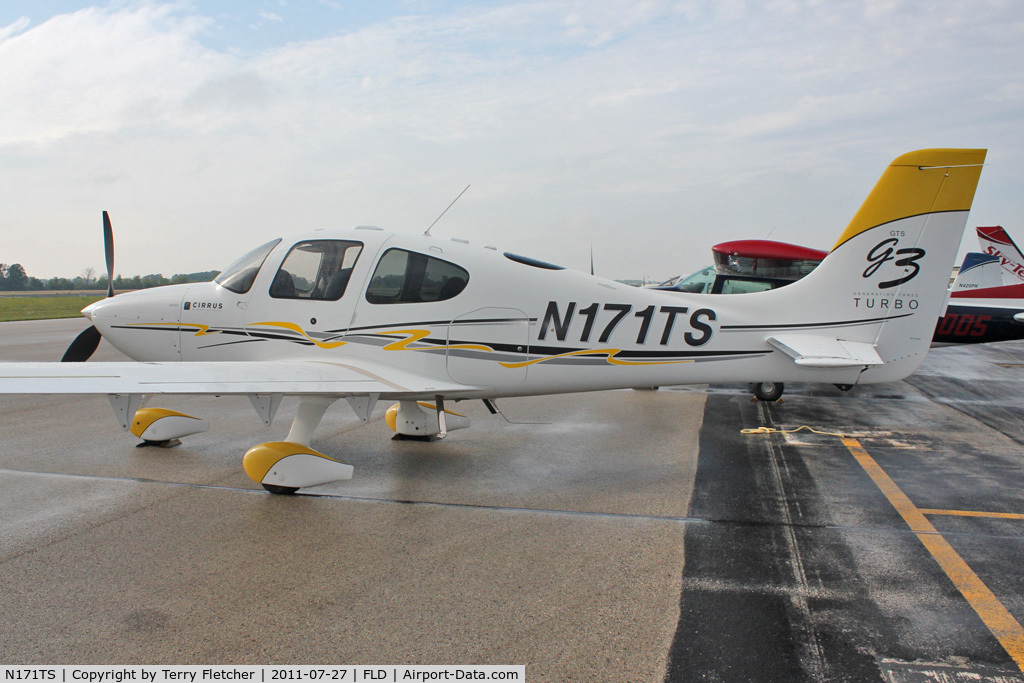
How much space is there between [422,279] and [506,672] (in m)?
3.85

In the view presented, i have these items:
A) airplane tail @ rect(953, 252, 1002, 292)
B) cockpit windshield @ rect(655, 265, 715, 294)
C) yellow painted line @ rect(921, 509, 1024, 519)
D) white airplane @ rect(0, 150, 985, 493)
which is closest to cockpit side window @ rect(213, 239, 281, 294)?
white airplane @ rect(0, 150, 985, 493)

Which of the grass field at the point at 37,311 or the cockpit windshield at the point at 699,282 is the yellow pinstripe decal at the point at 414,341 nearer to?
the cockpit windshield at the point at 699,282

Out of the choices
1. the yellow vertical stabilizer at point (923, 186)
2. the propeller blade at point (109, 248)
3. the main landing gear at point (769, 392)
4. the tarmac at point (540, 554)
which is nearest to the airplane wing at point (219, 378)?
the tarmac at point (540, 554)

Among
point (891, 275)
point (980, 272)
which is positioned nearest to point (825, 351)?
point (891, 275)

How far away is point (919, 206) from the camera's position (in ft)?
20.4

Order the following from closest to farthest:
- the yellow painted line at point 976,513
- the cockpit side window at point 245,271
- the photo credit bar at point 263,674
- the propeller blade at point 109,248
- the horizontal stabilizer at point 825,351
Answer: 1. the photo credit bar at point 263,674
2. the yellow painted line at point 976,513
3. the horizontal stabilizer at point 825,351
4. the cockpit side window at point 245,271
5. the propeller blade at point 109,248

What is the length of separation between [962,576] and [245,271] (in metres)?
6.41

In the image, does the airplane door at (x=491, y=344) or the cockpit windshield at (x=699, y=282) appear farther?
the cockpit windshield at (x=699, y=282)

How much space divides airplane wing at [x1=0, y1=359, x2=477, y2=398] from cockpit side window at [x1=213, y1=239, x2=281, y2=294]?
0.91m

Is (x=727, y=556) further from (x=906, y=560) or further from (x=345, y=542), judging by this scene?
(x=345, y=542)

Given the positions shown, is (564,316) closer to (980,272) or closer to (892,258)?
(892,258)

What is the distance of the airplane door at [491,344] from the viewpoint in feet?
19.7

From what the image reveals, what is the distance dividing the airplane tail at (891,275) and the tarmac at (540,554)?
49.8 inches

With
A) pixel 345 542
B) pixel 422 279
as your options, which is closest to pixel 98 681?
pixel 345 542
